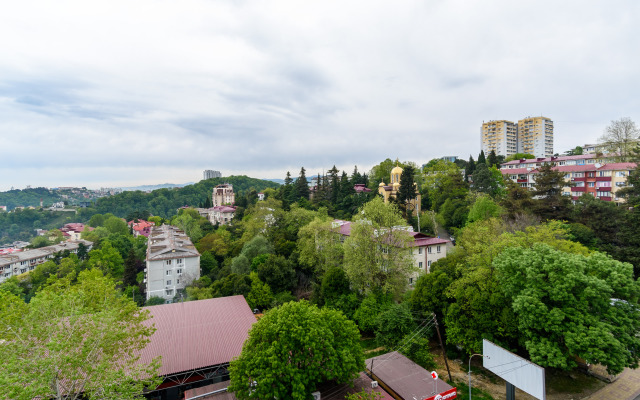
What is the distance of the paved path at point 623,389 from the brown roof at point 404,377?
23.5ft

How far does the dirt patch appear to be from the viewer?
564 inches

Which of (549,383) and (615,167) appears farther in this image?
(615,167)

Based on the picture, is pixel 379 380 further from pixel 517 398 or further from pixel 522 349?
pixel 522 349

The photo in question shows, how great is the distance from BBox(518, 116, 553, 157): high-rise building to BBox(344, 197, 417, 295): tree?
91507mm

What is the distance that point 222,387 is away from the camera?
14227mm

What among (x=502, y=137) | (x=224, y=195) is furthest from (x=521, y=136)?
(x=224, y=195)

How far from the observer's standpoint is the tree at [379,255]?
23250mm

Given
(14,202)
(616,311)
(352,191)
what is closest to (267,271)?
(616,311)

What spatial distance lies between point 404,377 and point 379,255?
31.5 feet

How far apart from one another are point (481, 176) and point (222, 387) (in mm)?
37237

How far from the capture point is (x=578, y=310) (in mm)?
12586

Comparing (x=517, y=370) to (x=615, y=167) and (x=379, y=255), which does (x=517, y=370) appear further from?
(x=615, y=167)

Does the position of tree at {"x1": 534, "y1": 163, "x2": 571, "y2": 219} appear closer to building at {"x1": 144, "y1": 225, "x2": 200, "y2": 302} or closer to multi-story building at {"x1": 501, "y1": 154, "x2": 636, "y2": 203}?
multi-story building at {"x1": 501, "y1": 154, "x2": 636, "y2": 203}

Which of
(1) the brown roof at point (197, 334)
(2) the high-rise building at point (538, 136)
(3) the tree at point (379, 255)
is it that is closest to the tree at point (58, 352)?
(1) the brown roof at point (197, 334)
